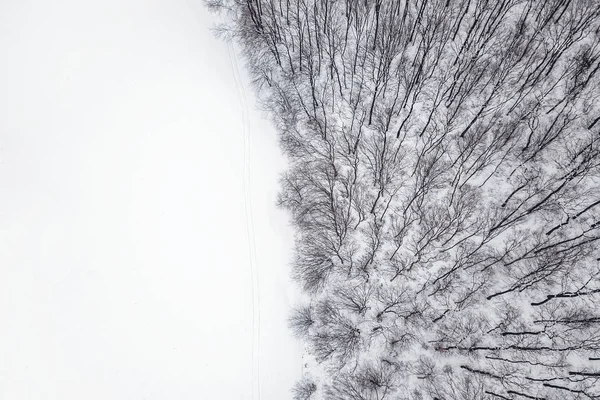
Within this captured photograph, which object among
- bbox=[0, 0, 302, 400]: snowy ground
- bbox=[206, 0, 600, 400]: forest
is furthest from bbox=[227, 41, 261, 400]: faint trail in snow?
bbox=[206, 0, 600, 400]: forest

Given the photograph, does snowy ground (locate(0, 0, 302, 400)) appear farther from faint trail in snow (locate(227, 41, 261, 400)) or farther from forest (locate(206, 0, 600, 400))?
forest (locate(206, 0, 600, 400))

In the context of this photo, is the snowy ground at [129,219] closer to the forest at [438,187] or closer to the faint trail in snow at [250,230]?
the faint trail in snow at [250,230]

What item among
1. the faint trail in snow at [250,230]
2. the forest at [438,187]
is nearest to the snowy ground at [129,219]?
the faint trail in snow at [250,230]

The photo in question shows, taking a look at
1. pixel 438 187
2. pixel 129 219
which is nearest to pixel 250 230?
pixel 129 219

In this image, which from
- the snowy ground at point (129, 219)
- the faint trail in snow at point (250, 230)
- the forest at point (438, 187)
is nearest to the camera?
the snowy ground at point (129, 219)

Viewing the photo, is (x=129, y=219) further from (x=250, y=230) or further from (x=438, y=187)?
(x=438, y=187)

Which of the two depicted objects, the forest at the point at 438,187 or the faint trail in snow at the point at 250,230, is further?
the faint trail in snow at the point at 250,230

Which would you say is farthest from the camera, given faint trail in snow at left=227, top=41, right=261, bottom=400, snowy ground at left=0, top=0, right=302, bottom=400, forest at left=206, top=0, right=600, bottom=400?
faint trail in snow at left=227, top=41, right=261, bottom=400
